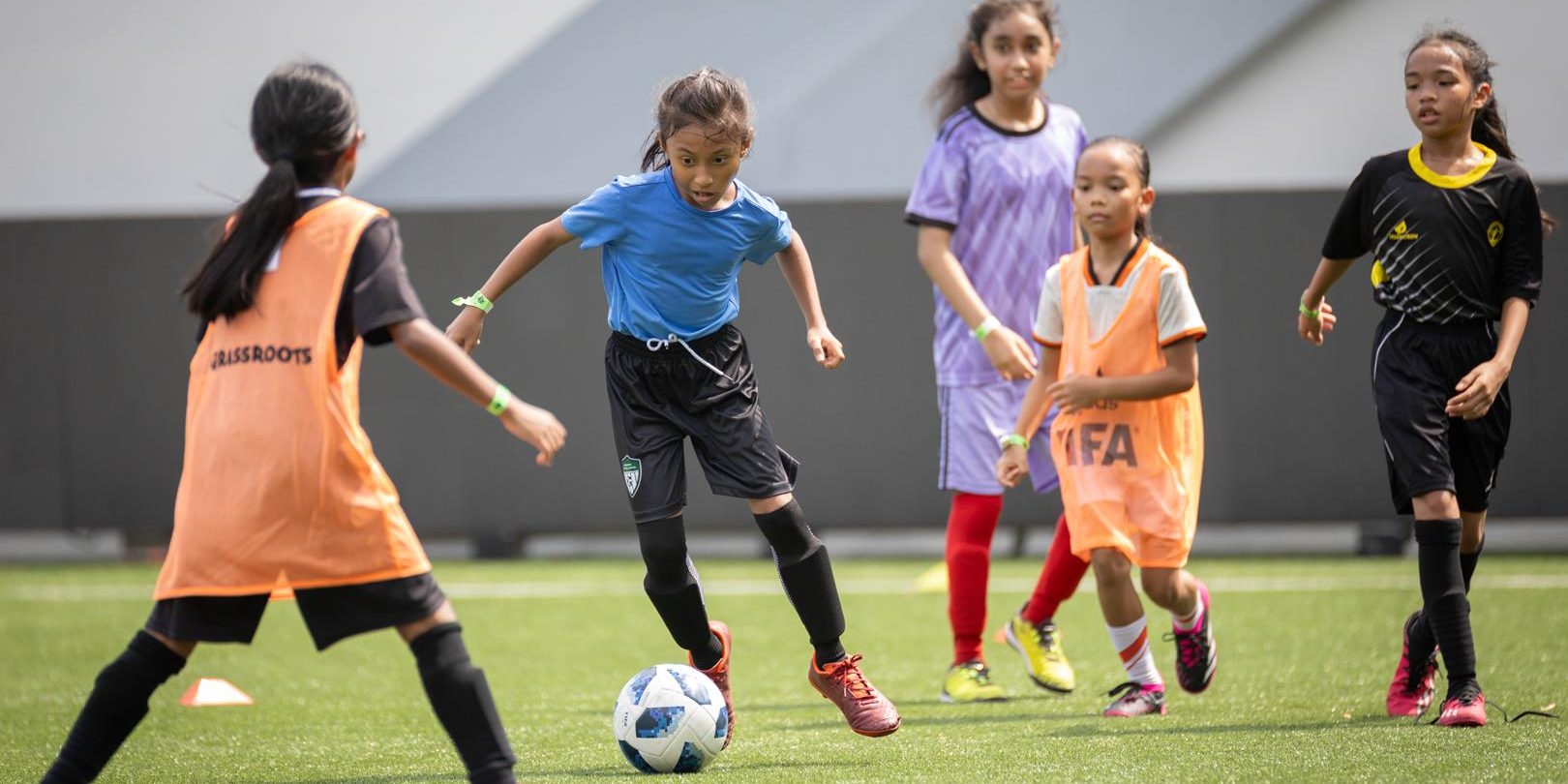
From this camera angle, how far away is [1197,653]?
4.48m

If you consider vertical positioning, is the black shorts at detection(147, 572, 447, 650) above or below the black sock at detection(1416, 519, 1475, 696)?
above

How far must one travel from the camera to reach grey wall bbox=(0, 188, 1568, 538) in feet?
30.2

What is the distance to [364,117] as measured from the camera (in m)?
11.6

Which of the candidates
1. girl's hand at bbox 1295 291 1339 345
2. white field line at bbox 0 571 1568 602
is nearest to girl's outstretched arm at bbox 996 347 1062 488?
girl's hand at bbox 1295 291 1339 345

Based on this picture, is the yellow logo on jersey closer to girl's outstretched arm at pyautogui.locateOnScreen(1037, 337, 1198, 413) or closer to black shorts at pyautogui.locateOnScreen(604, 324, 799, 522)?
girl's outstretched arm at pyautogui.locateOnScreen(1037, 337, 1198, 413)

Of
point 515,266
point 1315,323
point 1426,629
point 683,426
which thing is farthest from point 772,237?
point 1426,629

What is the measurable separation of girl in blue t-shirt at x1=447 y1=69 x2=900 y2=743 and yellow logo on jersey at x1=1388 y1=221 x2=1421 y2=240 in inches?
55.3

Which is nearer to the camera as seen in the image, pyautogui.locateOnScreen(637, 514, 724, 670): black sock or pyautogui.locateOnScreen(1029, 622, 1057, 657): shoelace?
pyautogui.locateOnScreen(637, 514, 724, 670): black sock

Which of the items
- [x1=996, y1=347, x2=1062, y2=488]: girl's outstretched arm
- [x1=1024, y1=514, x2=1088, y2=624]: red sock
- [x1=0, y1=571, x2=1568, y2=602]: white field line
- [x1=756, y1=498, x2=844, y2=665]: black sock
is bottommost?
[x1=0, y1=571, x2=1568, y2=602]: white field line

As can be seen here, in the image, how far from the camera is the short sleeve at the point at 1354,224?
14.1 ft

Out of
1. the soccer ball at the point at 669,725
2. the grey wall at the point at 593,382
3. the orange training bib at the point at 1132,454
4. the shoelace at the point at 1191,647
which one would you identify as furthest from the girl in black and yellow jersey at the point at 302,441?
the grey wall at the point at 593,382

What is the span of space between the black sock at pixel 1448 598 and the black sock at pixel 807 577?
1409 mm

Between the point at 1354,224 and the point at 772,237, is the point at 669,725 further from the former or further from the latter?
the point at 1354,224

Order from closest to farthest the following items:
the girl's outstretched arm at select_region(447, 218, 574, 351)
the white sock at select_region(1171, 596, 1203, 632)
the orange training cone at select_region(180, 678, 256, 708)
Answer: the girl's outstretched arm at select_region(447, 218, 574, 351) → the white sock at select_region(1171, 596, 1203, 632) → the orange training cone at select_region(180, 678, 256, 708)
